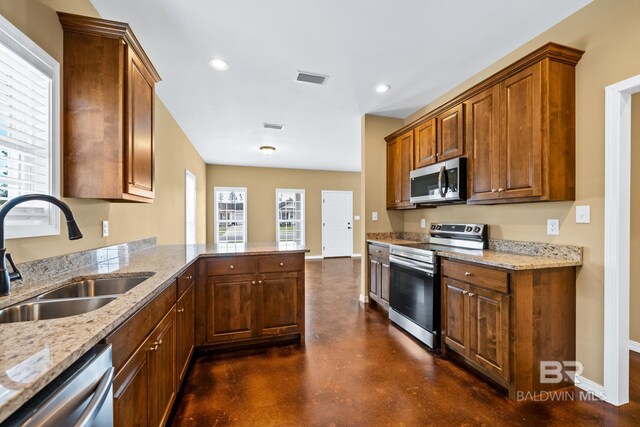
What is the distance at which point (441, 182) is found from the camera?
280 centimetres

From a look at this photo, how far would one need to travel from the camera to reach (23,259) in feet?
4.50

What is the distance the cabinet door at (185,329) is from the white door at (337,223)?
18.8 ft

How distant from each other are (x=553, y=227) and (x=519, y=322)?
82 cm

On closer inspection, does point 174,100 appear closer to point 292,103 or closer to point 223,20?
point 292,103

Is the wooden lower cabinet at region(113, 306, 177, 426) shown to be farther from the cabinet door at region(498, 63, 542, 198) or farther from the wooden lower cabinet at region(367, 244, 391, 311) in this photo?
the cabinet door at region(498, 63, 542, 198)

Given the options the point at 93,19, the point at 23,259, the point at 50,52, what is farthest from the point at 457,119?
the point at 23,259

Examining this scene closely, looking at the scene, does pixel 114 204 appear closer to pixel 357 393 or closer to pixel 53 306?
pixel 53 306

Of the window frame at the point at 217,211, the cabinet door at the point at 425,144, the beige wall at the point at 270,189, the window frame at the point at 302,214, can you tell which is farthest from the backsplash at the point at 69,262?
the window frame at the point at 302,214

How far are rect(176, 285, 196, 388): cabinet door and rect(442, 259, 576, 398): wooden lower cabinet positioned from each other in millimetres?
2079

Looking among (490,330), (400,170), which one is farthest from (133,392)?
(400,170)

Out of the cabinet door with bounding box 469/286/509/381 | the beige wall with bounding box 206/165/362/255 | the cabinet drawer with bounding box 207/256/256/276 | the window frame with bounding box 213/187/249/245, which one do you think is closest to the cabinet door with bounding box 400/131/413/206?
the cabinet door with bounding box 469/286/509/381

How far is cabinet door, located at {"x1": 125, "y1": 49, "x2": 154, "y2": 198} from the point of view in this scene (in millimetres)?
1807

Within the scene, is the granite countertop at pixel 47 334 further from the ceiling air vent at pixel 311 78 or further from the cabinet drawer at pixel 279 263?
the ceiling air vent at pixel 311 78

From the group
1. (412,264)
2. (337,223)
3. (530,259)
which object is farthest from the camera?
(337,223)
